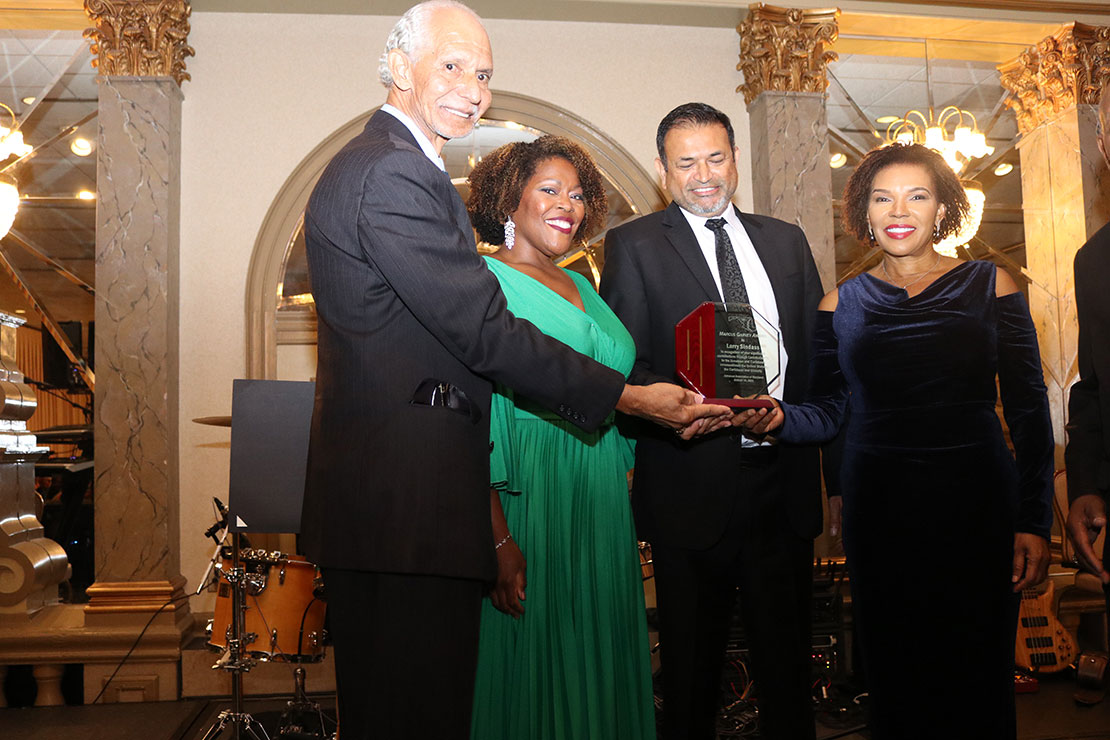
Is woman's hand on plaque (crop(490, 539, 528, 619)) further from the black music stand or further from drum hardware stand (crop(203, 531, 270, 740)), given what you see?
drum hardware stand (crop(203, 531, 270, 740))

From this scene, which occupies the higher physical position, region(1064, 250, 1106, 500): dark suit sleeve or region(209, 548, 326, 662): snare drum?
region(1064, 250, 1106, 500): dark suit sleeve

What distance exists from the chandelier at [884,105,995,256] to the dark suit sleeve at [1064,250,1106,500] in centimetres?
404

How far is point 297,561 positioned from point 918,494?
2.85m

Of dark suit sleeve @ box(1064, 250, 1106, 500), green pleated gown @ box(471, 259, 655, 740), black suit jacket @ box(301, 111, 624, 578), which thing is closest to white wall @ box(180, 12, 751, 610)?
green pleated gown @ box(471, 259, 655, 740)

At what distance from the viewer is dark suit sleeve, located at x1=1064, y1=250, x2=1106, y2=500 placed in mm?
1990

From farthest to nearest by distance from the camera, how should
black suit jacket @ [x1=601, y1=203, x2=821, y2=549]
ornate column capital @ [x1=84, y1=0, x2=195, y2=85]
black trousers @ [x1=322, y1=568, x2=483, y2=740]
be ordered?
1. ornate column capital @ [x1=84, y1=0, x2=195, y2=85]
2. black suit jacket @ [x1=601, y1=203, x2=821, y2=549]
3. black trousers @ [x1=322, y1=568, x2=483, y2=740]

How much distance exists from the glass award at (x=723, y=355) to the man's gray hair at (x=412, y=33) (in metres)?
0.89

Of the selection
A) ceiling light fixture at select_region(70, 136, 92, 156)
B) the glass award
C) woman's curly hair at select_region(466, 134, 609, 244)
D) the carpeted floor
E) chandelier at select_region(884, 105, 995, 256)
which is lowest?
the carpeted floor

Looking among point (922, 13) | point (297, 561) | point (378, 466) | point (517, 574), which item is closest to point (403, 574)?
point (378, 466)

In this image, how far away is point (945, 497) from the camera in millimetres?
2148

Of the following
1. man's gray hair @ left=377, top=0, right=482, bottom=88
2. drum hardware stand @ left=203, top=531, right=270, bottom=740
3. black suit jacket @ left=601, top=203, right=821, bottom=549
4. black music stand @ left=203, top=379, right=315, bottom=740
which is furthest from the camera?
drum hardware stand @ left=203, top=531, right=270, bottom=740

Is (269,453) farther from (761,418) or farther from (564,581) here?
(761,418)

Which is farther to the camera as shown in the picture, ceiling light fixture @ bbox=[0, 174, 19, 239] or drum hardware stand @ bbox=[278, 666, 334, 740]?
ceiling light fixture @ bbox=[0, 174, 19, 239]

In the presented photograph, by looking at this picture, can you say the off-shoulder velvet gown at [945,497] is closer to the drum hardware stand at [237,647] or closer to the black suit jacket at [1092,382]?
the black suit jacket at [1092,382]
